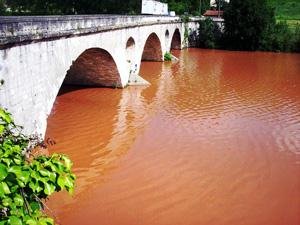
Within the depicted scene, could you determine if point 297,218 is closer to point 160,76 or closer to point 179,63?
point 160,76

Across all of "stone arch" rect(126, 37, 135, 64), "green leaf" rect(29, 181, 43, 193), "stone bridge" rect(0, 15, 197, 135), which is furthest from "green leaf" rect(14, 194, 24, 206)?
"stone arch" rect(126, 37, 135, 64)

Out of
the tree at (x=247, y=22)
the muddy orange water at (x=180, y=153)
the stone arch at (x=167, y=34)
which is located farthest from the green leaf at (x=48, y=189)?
the tree at (x=247, y=22)

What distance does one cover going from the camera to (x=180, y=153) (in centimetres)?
1241

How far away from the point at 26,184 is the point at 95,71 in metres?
16.3

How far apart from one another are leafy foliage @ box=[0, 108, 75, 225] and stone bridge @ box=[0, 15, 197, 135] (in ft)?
15.0

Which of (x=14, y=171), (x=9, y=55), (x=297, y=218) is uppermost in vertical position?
(x=9, y=55)

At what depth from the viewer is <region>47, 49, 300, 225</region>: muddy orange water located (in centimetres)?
909

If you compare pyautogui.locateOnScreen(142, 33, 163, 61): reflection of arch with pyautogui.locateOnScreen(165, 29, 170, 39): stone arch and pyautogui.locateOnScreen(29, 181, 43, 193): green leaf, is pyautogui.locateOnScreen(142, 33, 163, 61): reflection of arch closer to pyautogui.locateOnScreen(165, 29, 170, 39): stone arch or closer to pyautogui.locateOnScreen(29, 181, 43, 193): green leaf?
pyautogui.locateOnScreen(165, 29, 170, 39): stone arch

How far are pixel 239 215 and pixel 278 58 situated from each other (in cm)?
3120

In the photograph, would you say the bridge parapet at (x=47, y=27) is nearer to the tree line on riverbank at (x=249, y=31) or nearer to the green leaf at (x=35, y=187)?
the green leaf at (x=35, y=187)

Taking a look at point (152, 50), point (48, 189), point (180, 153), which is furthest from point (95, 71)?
point (48, 189)

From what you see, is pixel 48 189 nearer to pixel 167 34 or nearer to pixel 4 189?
pixel 4 189

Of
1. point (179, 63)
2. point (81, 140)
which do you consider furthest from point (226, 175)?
point (179, 63)

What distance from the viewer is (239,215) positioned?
354 inches
